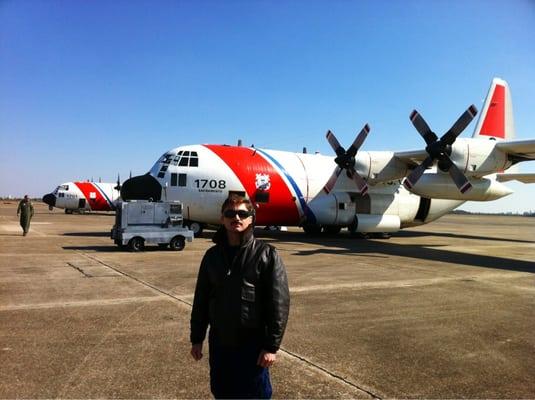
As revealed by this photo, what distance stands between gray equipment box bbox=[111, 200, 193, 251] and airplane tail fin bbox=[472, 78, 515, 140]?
17.4m

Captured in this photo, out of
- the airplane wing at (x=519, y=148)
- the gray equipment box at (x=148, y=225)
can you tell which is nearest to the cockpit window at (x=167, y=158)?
the gray equipment box at (x=148, y=225)

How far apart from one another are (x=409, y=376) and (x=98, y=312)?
16.1 feet

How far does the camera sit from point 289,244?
→ 19.7m

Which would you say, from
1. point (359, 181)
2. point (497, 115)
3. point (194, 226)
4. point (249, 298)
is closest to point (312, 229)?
point (359, 181)

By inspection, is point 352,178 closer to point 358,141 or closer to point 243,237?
point 358,141

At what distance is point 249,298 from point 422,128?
17.8 metres

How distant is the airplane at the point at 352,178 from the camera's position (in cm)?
1866

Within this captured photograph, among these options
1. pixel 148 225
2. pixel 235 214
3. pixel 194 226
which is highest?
pixel 235 214

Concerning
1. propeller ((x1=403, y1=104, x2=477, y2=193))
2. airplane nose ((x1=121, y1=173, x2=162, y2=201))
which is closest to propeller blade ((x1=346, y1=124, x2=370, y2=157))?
propeller ((x1=403, y1=104, x2=477, y2=193))

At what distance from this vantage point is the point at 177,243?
1652 centimetres

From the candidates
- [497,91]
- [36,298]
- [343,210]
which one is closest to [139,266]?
[36,298]

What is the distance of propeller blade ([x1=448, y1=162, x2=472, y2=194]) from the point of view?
17953 mm

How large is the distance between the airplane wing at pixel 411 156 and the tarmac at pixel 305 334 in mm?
8858

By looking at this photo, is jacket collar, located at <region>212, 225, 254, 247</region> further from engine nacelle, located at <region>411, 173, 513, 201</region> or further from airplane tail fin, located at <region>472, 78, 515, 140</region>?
airplane tail fin, located at <region>472, 78, 515, 140</region>
